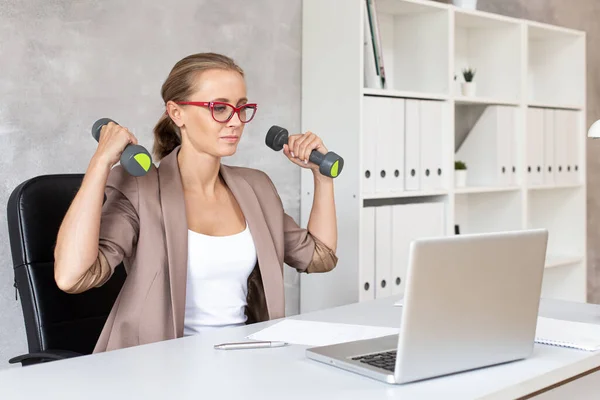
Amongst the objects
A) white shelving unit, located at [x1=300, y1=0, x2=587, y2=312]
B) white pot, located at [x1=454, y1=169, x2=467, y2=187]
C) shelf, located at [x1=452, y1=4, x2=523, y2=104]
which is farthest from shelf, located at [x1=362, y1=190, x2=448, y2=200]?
shelf, located at [x1=452, y1=4, x2=523, y2=104]

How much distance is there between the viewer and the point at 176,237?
75.2 inches

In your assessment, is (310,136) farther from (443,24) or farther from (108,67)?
(443,24)

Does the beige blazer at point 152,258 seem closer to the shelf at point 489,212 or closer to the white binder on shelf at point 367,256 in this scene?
the white binder on shelf at point 367,256

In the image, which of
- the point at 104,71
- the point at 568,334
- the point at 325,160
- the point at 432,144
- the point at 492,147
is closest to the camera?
the point at 568,334

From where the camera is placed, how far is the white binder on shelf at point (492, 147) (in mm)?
3623

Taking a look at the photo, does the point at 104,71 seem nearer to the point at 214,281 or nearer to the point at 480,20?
the point at 214,281

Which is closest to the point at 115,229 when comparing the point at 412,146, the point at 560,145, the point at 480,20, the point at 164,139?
the point at 164,139

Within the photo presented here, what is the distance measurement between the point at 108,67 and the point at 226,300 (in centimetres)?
103

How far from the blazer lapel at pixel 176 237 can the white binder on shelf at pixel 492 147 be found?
2.03m

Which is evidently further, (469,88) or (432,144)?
(469,88)

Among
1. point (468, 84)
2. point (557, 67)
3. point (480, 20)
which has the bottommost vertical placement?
point (468, 84)

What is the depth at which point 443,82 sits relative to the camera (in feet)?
10.9

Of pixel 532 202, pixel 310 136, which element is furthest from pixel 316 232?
pixel 532 202

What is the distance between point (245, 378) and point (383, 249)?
1.86 meters
